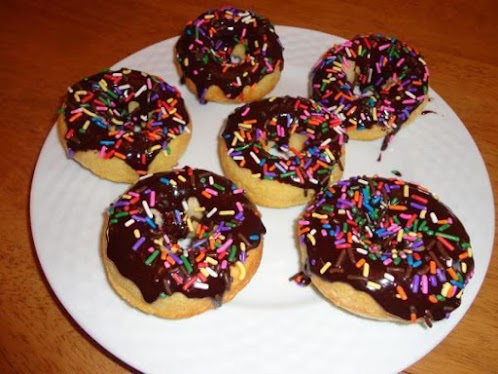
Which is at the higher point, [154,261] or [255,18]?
[255,18]

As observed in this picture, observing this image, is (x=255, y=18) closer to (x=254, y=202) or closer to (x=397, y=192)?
(x=254, y=202)

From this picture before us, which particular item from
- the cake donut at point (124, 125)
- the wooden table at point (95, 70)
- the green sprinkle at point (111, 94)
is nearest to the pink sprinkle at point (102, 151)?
the cake donut at point (124, 125)

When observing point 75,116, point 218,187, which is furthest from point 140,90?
point 218,187

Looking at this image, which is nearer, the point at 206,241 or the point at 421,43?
the point at 206,241

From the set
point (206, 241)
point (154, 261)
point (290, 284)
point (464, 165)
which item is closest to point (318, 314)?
point (290, 284)

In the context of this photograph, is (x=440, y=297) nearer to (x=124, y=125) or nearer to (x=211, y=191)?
(x=211, y=191)

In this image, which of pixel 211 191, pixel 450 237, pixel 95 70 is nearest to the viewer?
pixel 450 237

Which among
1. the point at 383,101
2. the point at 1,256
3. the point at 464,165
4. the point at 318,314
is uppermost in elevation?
the point at 383,101
